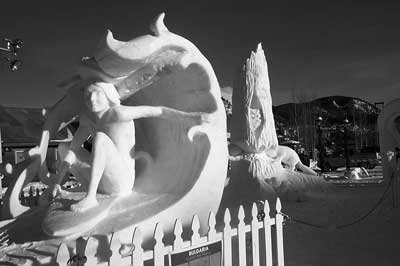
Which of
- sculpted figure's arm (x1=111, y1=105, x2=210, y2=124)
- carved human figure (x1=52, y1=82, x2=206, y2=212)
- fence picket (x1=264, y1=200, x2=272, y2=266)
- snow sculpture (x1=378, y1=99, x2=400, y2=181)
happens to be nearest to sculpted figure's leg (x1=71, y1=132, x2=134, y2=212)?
carved human figure (x1=52, y1=82, x2=206, y2=212)

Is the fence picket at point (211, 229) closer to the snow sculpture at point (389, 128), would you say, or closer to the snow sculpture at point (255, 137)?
the snow sculpture at point (255, 137)

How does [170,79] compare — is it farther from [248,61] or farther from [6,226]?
[248,61]

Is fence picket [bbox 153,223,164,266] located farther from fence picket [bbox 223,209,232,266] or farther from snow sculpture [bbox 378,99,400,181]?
snow sculpture [bbox 378,99,400,181]

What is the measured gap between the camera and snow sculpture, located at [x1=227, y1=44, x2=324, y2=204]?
389 inches

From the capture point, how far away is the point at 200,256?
2.94 meters

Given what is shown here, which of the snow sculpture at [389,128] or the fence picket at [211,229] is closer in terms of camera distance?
the fence picket at [211,229]

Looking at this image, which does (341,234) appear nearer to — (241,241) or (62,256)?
(241,241)

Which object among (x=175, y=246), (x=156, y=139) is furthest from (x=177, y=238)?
(x=156, y=139)

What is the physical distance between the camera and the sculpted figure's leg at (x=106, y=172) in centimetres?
350

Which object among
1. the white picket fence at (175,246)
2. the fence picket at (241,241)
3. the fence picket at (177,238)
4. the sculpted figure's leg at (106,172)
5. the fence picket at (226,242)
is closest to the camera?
the white picket fence at (175,246)

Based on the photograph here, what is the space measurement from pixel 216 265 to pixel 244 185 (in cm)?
691

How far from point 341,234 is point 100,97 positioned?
448 cm

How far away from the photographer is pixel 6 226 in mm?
3855

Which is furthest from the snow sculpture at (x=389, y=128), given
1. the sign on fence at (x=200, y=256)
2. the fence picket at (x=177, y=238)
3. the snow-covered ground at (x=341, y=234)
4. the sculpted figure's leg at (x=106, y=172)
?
the fence picket at (x=177, y=238)
